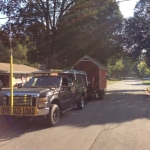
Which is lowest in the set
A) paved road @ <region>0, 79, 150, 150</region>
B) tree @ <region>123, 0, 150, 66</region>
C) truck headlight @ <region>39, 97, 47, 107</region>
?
paved road @ <region>0, 79, 150, 150</region>

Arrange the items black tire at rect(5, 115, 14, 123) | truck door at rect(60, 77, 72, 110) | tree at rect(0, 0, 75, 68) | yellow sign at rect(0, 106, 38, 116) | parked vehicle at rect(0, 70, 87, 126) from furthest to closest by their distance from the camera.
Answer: tree at rect(0, 0, 75, 68) < truck door at rect(60, 77, 72, 110) < black tire at rect(5, 115, 14, 123) < parked vehicle at rect(0, 70, 87, 126) < yellow sign at rect(0, 106, 38, 116)

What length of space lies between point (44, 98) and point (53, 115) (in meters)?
0.87

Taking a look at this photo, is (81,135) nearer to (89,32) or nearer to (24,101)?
(24,101)

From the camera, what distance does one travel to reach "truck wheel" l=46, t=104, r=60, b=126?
8391 mm

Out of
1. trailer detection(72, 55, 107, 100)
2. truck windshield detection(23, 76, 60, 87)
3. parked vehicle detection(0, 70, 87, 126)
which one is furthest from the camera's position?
trailer detection(72, 55, 107, 100)

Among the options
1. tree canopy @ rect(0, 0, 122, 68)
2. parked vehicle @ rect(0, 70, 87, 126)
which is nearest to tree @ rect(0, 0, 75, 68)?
tree canopy @ rect(0, 0, 122, 68)

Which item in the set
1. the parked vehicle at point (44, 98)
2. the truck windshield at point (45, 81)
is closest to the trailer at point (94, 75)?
the parked vehicle at point (44, 98)

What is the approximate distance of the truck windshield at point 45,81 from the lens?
10.1 meters

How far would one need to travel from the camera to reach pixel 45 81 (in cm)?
1029

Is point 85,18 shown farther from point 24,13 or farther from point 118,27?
point 118,27

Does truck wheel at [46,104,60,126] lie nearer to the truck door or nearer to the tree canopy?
the truck door

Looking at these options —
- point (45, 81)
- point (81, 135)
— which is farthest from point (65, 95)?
point (81, 135)

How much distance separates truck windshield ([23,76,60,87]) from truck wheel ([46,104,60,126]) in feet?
4.53

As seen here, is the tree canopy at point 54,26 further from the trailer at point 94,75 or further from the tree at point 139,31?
the trailer at point 94,75
